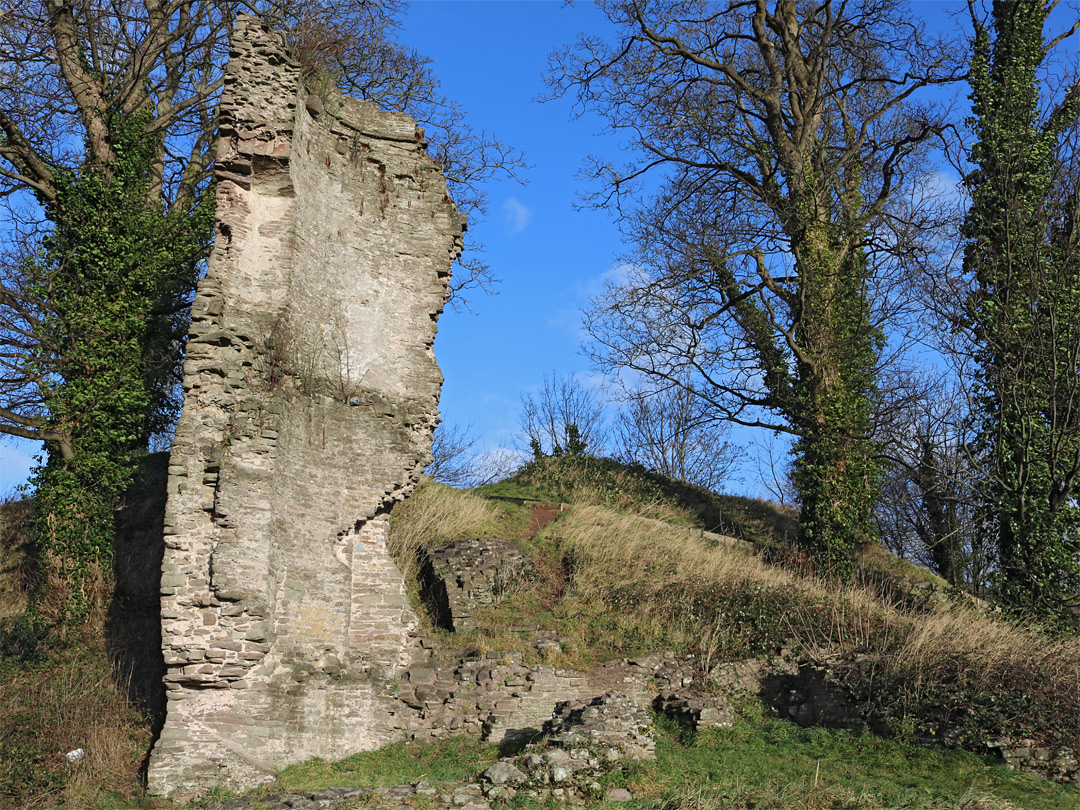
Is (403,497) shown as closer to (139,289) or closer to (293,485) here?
(293,485)

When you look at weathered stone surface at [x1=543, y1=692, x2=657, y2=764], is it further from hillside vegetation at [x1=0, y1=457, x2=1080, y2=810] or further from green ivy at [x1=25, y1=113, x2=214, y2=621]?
green ivy at [x1=25, y1=113, x2=214, y2=621]

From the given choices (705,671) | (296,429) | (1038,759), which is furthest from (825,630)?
(296,429)

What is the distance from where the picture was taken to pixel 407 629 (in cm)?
1193

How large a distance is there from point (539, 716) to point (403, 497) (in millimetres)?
3370

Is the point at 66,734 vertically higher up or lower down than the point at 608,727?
lower down

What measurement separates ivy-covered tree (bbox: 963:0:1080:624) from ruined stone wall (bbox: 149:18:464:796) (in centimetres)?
912

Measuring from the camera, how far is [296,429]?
11273 millimetres

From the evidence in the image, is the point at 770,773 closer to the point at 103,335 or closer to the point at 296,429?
the point at 296,429

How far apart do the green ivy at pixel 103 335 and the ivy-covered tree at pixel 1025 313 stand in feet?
44.0

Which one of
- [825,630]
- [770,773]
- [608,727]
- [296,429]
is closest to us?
[770,773]

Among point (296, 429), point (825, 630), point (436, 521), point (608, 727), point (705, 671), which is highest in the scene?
point (296, 429)

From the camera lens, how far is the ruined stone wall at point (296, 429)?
9812mm

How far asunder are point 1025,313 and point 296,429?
11.8 m

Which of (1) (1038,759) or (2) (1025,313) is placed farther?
(2) (1025,313)
